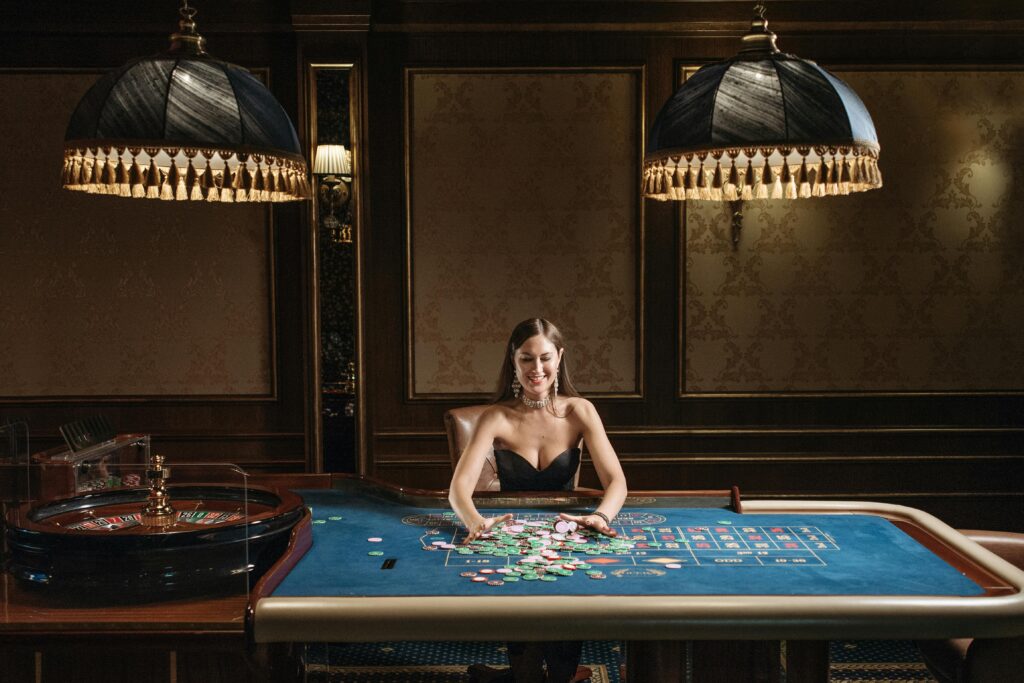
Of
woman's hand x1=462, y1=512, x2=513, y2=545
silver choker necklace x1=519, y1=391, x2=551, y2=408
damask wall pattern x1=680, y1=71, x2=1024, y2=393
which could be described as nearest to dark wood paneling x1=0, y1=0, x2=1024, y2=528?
damask wall pattern x1=680, y1=71, x2=1024, y2=393

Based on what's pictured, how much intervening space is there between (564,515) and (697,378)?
6.80 feet

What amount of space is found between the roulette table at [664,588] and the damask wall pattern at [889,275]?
6.40 feet

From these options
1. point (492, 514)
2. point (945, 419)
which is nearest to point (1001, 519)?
point (945, 419)

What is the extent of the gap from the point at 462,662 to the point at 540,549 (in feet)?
4.62

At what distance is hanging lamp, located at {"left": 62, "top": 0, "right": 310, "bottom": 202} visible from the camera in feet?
7.61

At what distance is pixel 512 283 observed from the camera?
475 cm

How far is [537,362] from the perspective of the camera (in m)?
3.30

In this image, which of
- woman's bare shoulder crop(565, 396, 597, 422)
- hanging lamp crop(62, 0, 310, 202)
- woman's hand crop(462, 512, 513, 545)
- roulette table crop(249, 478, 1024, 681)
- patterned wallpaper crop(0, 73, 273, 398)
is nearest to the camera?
roulette table crop(249, 478, 1024, 681)

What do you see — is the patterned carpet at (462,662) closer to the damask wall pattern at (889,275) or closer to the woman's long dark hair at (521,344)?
the woman's long dark hair at (521,344)

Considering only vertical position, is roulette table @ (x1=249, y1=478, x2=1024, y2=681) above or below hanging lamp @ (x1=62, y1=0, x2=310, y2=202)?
→ below

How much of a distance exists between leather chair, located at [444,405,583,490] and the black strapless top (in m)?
0.07

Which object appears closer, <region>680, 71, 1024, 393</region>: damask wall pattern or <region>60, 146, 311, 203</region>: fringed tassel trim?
<region>60, 146, 311, 203</region>: fringed tassel trim

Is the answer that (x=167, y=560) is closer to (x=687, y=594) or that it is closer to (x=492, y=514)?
(x=492, y=514)

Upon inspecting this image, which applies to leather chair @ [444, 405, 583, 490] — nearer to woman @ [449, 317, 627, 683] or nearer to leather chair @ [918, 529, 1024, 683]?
woman @ [449, 317, 627, 683]
